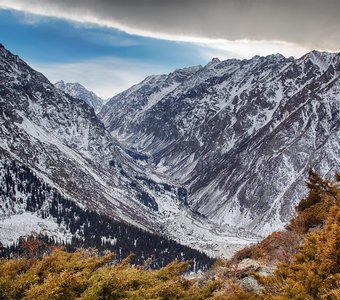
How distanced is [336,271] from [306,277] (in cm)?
251

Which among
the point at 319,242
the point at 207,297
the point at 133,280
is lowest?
the point at 207,297

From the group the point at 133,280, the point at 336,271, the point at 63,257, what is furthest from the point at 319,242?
the point at 63,257

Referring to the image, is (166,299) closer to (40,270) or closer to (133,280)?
(133,280)

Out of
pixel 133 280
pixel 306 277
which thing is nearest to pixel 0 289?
pixel 133 280

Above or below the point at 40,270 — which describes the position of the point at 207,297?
below

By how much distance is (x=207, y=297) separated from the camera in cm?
4225

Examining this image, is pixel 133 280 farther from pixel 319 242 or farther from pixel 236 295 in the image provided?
pixel 319 242

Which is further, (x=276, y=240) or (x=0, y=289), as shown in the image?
(x=276, y=240)

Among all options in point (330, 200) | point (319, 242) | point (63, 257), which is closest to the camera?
point (319, 242)

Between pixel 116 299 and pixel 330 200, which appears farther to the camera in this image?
pixel 330 200

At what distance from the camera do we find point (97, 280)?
35531mm

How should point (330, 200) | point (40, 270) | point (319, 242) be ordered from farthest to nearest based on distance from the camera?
point (330, 200)
point (40, 270)
point (319, 242)

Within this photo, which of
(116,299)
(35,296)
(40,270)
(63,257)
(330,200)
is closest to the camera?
(35,296)

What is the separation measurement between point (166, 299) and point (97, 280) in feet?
24.0
